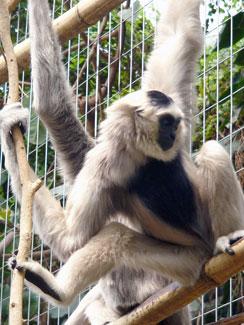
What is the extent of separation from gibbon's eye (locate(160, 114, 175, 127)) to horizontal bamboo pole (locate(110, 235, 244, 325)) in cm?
98

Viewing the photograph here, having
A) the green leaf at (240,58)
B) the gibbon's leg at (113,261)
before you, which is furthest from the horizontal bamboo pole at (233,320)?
the green leaf at (240,58)

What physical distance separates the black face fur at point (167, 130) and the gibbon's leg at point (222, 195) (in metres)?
0.27

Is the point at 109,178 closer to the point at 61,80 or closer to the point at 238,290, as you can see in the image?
the point at 61,80

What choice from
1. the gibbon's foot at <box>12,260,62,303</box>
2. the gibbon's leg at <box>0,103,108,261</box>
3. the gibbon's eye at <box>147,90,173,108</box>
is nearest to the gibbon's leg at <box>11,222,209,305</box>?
the gibbon's foot at <box>12,260,62,303</box>

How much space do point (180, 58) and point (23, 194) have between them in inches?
76.1

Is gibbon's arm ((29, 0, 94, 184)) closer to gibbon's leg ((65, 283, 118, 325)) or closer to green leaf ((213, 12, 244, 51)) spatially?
gibbon's leg ((65, 283, 118, 325))

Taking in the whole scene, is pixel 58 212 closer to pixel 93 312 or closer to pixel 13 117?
pixel 13 117

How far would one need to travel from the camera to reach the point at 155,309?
4.27 meters

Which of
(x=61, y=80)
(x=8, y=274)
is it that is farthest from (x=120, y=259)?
(x=8, y=274)

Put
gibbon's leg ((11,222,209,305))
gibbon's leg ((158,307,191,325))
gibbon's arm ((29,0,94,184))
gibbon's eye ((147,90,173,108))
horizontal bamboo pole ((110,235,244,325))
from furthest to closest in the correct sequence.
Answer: gibbon's leg ((158,307,191,325)) → gibbon's arm ((29,0,94,184)) → gibbon's eye ((147,90,173,108)) → gibbon's leg ((11,222,209,305)) → horizontal bamboo pole ((110,235,244,325))

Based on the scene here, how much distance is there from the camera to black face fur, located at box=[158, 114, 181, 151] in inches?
173

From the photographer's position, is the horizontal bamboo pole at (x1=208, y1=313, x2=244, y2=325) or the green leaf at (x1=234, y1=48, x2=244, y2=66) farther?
the green leaf at (x1=234, y1=48, x2=244, y2=66)

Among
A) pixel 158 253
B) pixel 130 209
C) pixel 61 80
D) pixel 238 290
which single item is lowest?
pixel 238 290

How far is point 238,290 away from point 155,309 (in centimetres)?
192
